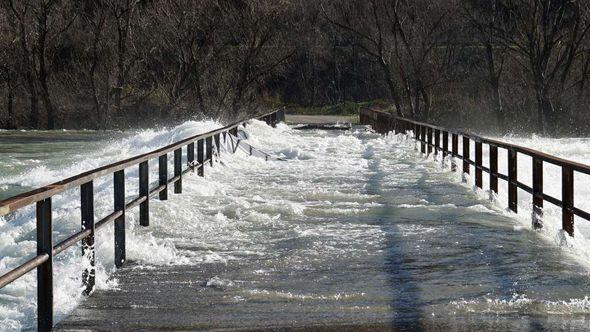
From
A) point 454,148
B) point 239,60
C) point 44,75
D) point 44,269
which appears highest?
point 239,60

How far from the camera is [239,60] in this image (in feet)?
197

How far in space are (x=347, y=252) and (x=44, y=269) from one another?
441 cm

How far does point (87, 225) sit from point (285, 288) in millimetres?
1818

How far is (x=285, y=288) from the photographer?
29.8 ft

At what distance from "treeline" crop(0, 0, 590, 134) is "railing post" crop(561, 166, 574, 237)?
1729 inches

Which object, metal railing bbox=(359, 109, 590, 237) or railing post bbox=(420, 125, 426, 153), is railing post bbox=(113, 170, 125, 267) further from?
railing post bbox=(420, 125, 426, 153)

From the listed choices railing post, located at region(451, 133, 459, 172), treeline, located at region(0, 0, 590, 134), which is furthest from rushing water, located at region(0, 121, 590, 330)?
treeline, located at region(0, 0, 590, 134)

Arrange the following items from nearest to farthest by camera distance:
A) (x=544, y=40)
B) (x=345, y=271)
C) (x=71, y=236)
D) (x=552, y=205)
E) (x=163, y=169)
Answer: (x=71, y=236) → (x=345, y=271) → (x=163, y=169) → (x=552, y=205) → (x=544, y=40)

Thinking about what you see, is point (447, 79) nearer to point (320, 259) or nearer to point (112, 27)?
point (112, 27)

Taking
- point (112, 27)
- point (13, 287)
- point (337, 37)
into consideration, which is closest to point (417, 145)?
point (13, 287)

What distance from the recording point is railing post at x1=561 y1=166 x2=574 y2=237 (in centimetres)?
1117

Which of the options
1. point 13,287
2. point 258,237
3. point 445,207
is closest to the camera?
point 13,287

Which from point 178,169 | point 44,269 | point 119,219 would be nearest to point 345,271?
point 119,219

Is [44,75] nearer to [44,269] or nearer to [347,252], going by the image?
[347,252]
